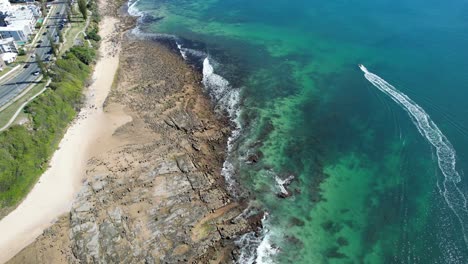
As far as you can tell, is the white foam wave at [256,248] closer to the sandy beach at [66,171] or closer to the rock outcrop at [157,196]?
the rock outcrop at [157,196]

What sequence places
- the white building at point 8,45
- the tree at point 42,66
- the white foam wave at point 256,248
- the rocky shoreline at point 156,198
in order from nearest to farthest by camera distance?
the white foam wave at point 256,248, the rocky shoreline at point 156,198, the tree at point 42,66, the white building at point 8,45

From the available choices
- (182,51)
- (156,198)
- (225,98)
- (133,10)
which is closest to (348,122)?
(225,98)

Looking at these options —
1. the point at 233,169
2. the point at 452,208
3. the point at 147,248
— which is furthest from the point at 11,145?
the point at 452,208

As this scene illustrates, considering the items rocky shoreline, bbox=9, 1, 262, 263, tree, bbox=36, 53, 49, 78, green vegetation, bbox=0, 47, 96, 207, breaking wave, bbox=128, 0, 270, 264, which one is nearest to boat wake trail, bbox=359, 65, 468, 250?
breaking wave, bbox=128, 0, 270, 264

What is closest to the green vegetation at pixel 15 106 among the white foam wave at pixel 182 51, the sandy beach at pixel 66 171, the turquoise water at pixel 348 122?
the sandy beach at pixel 66 171

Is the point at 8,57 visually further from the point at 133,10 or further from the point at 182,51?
the point at 133,10

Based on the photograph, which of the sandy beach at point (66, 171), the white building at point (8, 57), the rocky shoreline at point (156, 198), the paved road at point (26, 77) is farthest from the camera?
the white building at point (8, 57)
